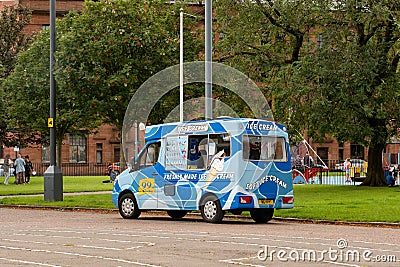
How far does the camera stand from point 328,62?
121 feet

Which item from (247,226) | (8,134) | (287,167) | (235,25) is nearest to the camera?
(247,226)

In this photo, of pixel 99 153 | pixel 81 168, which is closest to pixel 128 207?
pixel 81 168

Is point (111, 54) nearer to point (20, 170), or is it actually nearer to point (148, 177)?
point (148, 177)

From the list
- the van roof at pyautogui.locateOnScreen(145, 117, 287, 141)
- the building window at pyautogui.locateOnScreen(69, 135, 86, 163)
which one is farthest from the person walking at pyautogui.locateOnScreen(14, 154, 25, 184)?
the building window at pyautogui.locateOnScreen(69, 135, 86, 163)

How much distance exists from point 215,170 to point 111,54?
32.2ft

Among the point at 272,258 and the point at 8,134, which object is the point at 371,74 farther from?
the point at 8,134

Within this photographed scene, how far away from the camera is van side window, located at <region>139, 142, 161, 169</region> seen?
24.6 meters

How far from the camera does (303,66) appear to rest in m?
36.9

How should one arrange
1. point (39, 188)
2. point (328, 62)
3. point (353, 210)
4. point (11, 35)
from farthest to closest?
point (11, 35) → point (39, 188) → point (328, 62) → point (353, 210)

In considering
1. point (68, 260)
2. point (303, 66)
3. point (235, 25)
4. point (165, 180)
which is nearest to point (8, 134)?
point (235, 25)

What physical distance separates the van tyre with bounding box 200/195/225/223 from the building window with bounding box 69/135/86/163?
211 feet

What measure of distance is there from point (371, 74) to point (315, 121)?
9.98ft

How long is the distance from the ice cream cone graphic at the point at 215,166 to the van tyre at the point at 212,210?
1.37 feet

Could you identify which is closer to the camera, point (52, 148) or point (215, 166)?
point (215, 166)
